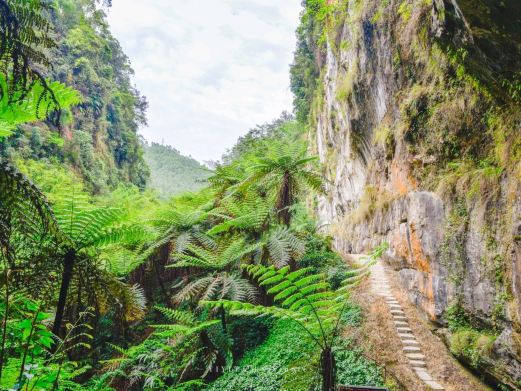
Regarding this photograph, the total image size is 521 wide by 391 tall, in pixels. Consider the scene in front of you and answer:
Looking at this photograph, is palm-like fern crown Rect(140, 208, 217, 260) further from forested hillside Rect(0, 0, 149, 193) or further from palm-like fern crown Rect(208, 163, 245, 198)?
forested hillside Rect(0, 0, 149, 193)

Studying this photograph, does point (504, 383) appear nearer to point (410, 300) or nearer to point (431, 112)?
point (410, 300)

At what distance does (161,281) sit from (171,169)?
50027mm

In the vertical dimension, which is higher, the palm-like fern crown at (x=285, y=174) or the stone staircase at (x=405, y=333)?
the palm-like fern crown at (x=285, y=174)

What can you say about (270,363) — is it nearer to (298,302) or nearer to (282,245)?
(282,245)

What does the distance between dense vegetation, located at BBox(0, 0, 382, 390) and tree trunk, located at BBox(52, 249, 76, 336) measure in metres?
0.01

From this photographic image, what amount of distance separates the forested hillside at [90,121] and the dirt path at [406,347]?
13818 mm

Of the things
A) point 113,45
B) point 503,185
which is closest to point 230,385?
point 503,185

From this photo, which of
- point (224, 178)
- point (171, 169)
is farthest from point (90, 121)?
point (171, 169)

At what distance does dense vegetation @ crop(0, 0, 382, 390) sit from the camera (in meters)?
1.69

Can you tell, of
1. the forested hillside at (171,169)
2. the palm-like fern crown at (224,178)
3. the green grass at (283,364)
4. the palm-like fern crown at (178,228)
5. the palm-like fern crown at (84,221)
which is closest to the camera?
the palm-like fern crown at (84,221)

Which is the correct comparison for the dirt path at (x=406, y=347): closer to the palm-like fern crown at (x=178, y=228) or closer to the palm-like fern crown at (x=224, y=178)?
the palm-like fern crown at (x=178, y=228)

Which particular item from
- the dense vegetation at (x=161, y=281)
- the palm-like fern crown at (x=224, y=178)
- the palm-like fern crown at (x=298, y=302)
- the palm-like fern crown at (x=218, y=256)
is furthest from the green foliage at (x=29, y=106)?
the palm-like fern crown at (x=224, y=178)

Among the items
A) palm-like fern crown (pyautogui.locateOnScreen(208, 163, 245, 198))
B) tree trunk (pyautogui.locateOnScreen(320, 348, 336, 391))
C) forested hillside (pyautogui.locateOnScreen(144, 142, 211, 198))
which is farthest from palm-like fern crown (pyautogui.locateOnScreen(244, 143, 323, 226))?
forested hillside (pyautogui.locateOnScreen(144, 142, 211, 198))

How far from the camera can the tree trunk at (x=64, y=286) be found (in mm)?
2660
